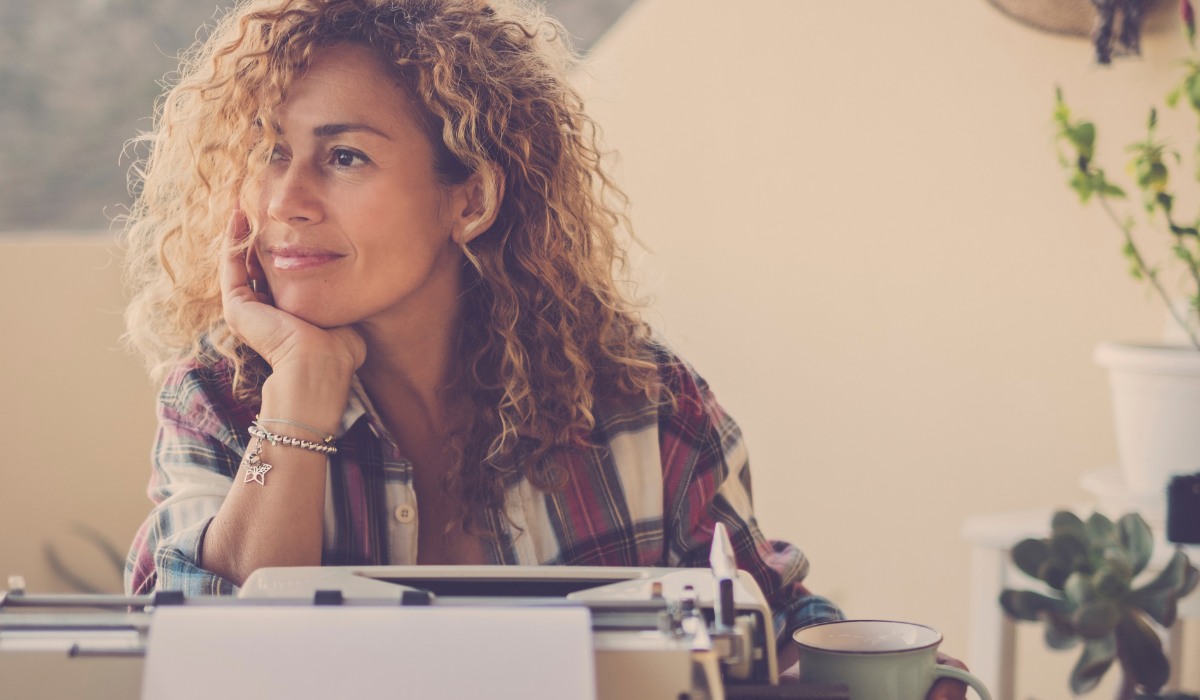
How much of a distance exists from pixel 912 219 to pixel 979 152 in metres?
0.17

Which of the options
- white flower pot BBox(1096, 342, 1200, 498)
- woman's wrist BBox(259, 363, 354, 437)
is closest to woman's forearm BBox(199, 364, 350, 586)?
woman's wrist BBox(259, 363, 354, 437)

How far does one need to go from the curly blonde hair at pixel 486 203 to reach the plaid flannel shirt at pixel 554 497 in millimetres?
35

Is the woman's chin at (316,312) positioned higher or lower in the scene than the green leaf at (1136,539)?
higher

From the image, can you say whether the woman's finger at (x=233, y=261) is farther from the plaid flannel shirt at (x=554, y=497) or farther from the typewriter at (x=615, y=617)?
the typewriter at (x=615, y=617)

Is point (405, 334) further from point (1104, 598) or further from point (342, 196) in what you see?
point (1104, 598)

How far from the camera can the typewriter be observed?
0.58 m

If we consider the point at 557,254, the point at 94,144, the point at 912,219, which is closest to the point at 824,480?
the point at 912,219

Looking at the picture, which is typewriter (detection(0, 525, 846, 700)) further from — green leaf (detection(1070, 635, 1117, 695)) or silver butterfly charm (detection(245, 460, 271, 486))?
silver butterfly charm (detection(245, 460, 271, 486))

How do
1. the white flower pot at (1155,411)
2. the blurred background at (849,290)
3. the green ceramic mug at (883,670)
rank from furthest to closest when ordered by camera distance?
the blurred background at (849,290)
the white flower pot at (1155,411)
the green ceramic mug at (883,670)

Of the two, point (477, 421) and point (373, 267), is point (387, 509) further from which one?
point (373, 267)

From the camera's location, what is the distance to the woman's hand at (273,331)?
1.08 meters

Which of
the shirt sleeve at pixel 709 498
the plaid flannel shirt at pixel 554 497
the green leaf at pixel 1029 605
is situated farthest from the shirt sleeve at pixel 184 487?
the green leaf at pixel 1029 605

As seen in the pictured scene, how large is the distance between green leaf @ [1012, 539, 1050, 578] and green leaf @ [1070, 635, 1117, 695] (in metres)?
0.05

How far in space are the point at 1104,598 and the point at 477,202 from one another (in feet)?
2.82
